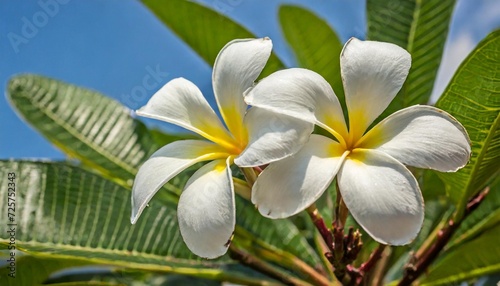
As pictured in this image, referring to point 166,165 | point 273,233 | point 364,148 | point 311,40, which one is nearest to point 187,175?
point 273,233

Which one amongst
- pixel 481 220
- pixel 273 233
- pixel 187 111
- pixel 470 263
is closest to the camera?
pixel 187 111

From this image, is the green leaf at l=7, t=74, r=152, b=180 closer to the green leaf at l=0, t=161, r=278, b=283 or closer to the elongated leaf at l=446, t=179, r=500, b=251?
the green leaf at l=0, t=161, r=278, b=283

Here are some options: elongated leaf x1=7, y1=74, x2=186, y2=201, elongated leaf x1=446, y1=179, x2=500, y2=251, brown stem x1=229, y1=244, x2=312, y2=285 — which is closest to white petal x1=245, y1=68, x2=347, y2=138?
brown stem x1=229, y1=244, x2=312, y2=285

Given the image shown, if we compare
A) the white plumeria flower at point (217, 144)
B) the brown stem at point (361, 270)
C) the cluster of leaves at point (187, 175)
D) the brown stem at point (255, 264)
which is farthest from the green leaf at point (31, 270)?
the brown stem at point (361, 270)

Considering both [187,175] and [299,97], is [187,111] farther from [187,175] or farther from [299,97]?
[187,175]

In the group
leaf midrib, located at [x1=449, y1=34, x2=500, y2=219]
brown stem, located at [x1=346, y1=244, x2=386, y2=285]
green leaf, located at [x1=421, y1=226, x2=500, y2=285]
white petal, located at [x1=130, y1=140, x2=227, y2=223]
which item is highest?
white petal, located at [x1=130, y1=140, x2=227, y2=223]

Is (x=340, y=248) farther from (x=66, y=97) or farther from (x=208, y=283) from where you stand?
(x=66, y=97)

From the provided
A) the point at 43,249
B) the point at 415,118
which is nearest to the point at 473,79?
the point at 415,118
